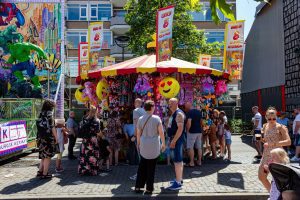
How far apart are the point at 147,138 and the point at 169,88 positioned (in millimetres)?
3413

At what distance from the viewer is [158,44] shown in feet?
35.0

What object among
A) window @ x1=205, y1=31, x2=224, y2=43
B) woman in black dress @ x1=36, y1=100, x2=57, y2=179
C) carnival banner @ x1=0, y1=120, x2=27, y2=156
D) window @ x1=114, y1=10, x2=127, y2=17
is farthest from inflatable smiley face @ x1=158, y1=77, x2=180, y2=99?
window @ x1=114, y1=10, x2=127, y2=17

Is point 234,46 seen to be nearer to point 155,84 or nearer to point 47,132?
point 155,84

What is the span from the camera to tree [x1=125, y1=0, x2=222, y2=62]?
24594 mm

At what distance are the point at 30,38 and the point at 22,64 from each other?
10.2 ft

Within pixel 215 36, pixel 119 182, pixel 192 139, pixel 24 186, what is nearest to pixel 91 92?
pixel 192 139

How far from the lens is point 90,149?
9.44 meters

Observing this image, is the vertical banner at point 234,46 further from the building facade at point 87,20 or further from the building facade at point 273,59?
the building facade at point 87,20

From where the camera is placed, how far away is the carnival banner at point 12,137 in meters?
11.7

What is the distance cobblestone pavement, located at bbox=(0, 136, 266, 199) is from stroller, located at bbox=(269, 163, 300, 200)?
11.7ft

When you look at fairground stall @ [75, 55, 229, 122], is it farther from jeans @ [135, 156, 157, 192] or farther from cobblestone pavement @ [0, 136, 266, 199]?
jeans @ [135, 156, 157, 192]

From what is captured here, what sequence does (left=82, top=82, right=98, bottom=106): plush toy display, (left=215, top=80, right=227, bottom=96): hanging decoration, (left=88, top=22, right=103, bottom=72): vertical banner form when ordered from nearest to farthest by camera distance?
1. (left=215, top=80, right=227, bottom=96): hanging decoration
2. (left=82, top=82, right=98, bottom=106): plush toy display
3. (left=88, top=22, right=103, bottom=72): vertical banner

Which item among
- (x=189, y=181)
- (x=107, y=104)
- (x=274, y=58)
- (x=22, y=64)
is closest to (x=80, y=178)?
(x=189, y=181)

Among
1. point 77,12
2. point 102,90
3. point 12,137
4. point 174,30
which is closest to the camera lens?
point 102,90
